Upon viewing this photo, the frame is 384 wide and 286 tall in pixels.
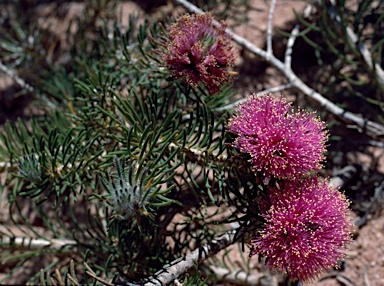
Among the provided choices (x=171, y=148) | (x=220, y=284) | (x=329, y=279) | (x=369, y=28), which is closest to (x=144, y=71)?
(x=171, y=148)

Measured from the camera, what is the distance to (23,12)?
212 centimetres

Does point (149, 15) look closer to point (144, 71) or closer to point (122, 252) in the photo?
point (144, 71)

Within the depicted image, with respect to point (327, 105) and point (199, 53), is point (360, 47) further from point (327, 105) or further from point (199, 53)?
point (199, 53)

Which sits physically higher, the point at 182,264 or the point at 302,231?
the point at 302,231

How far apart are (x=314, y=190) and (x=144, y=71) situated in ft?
1.70

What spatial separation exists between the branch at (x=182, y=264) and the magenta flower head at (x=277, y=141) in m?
0.22

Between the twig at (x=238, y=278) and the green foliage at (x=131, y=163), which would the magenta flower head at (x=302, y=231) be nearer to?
the green foliage at (x=131, y=163)

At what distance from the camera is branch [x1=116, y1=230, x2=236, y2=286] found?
91 cm

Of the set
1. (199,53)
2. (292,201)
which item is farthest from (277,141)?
(199,53)

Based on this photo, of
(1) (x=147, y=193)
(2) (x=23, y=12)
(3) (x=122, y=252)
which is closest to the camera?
(1) (x=147, y=193)

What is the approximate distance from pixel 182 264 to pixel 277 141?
34cm

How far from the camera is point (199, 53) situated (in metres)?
0.92

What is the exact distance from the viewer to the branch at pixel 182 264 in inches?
35.7

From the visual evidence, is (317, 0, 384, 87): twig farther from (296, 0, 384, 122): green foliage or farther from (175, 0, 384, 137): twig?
(175, 0, 384, 137): twig
